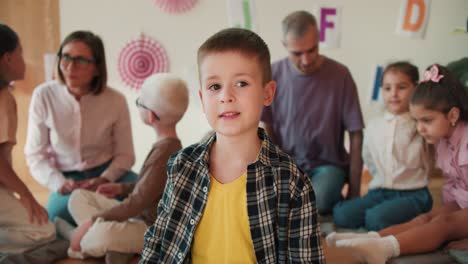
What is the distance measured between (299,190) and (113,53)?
6.39 ft

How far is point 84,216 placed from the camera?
1772mm

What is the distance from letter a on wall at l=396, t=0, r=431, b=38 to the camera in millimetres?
2895

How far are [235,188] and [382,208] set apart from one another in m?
1.06

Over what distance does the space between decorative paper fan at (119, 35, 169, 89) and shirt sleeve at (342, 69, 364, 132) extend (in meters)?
1.16

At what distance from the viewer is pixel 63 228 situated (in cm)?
183

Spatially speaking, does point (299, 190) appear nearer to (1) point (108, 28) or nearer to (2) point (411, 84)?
(2) point (411, 84)

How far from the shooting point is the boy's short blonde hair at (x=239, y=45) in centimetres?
106

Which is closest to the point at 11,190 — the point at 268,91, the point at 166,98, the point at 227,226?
the point at 166,98

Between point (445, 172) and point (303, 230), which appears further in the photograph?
point (445, 172)

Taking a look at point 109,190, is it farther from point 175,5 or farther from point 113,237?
point 175,5

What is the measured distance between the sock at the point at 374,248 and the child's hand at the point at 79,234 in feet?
3.13

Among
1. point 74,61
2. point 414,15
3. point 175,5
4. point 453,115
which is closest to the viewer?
point 453,115

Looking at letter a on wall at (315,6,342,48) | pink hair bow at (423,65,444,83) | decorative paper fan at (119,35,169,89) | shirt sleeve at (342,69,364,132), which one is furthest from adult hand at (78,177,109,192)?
letter a on wall at (315,6,342,48)

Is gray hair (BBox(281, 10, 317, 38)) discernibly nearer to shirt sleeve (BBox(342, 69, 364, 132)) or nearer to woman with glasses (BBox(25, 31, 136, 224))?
shirt sleeve (BBox(342, 69, 364, 132))
